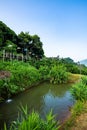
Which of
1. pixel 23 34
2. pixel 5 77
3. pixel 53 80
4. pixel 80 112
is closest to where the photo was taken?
pixel 80 112

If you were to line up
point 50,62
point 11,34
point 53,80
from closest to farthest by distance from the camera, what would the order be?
point 53,80, point 50,62, point 11,34

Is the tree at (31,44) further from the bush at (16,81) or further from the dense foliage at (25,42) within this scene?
the bush at (16,81)

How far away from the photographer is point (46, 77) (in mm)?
18016

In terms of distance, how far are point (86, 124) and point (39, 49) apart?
78.8 feet

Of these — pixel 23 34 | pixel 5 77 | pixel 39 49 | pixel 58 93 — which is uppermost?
pixel 23 34

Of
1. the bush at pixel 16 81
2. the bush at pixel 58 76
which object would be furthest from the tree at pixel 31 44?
the bush at pixel 16 81

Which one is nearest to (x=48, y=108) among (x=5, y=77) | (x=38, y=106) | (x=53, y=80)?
(x=38, y=106)

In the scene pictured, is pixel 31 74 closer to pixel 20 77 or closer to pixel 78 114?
pixel 20 77

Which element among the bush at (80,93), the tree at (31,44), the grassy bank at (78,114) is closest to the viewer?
the grassy bank at (78,114)

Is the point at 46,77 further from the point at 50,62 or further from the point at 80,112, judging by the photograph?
the point at 80,112

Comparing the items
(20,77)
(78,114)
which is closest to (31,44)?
(20,77)

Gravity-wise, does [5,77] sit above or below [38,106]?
above

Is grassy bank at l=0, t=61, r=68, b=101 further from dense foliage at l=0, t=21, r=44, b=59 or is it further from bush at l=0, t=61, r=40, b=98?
dense foliage at l=0, t=21, r=44, b=59

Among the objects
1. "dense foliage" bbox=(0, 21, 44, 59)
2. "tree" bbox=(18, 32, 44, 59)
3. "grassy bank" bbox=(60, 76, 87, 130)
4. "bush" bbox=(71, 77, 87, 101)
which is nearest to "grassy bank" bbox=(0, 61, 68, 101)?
"bush" bbox=(71, 77, 87, 101)
